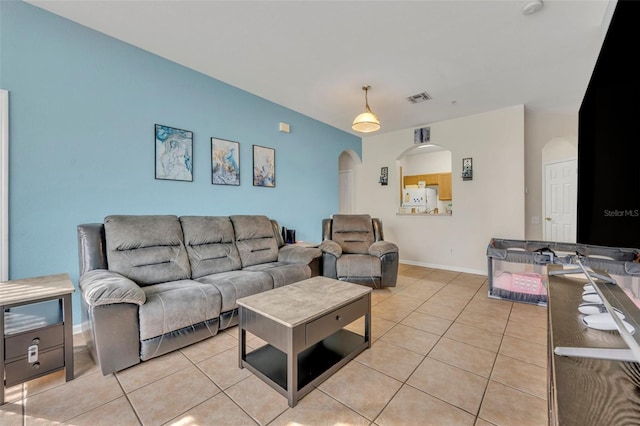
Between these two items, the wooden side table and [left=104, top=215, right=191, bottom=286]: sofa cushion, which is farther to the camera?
[left=104, top=215, right=191, bottom=286]: sofa cushion

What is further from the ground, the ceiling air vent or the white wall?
the ceiling air vent

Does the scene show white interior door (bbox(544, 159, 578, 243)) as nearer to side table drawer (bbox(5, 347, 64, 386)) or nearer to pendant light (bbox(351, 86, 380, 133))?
pendant light (bbox(351, 86, 380, 133))

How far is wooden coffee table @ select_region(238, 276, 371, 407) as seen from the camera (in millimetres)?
1489

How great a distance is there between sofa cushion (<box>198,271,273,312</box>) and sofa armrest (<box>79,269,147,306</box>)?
0.57 metres

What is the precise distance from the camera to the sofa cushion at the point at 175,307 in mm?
1813

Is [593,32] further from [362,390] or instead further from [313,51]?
[362,390]

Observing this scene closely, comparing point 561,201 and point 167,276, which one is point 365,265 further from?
point 561,201

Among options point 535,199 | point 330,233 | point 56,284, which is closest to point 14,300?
point 56,284

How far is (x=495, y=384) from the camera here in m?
1.63

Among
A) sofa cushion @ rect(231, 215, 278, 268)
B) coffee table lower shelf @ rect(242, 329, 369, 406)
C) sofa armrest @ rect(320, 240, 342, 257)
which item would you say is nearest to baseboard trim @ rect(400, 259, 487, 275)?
sofa armrest @ rect(320, 240, 342, 257)

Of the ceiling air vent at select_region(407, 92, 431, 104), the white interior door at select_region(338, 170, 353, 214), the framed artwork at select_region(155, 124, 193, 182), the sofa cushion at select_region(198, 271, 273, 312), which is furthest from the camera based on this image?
the white interior door at select_region(338, 170, 353, 214)

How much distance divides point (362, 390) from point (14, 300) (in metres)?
2.03

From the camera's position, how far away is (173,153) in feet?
9.57

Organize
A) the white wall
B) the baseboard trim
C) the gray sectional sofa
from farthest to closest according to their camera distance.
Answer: the baseboard trim → the white wall → the gray sectional sofa
